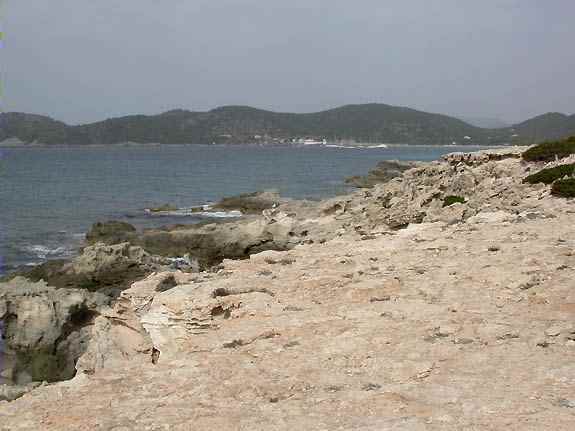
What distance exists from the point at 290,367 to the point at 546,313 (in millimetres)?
5066

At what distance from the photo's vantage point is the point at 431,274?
534 inches

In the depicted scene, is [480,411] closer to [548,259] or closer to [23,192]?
[548,259]

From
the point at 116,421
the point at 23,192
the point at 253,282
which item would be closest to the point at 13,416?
the point at 116,421

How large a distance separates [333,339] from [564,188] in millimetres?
15937

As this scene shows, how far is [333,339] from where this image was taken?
1007 centimetres

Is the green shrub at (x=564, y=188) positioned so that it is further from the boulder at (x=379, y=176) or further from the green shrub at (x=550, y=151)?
the boulder at (x=379, y=176)

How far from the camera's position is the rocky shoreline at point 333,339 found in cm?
764

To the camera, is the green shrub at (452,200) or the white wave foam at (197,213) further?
the white wave foam at (197,213)

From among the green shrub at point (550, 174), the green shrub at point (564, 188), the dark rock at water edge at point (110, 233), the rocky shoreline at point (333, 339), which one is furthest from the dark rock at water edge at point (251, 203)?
the rocky shoreline at point (333, 339)

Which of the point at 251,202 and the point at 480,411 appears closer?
the point at 480,411

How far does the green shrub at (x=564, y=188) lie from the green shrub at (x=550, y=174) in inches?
68.0

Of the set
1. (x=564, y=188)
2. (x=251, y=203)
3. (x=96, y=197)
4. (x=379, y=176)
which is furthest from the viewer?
(x=379, y=176)

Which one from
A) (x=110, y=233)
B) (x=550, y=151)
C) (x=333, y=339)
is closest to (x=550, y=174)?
(x=550, y=151)

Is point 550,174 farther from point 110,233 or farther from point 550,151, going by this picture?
point 110,233
